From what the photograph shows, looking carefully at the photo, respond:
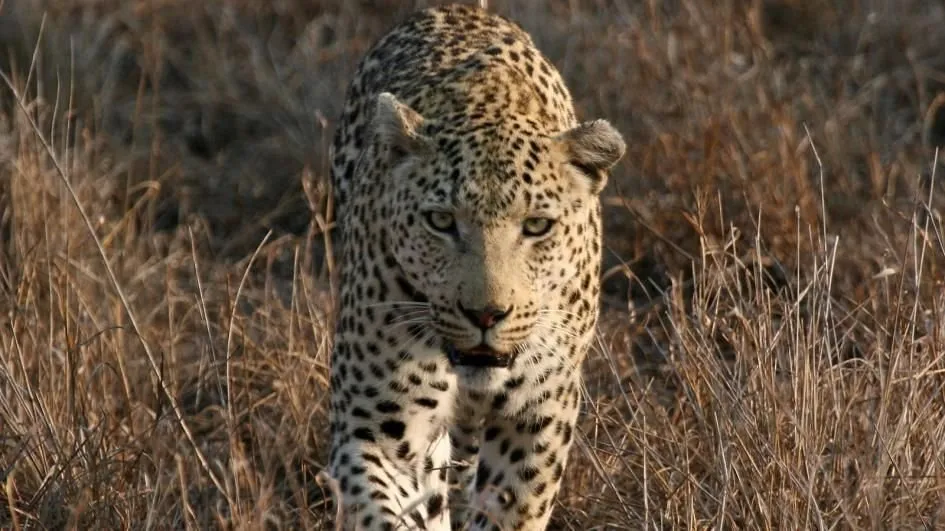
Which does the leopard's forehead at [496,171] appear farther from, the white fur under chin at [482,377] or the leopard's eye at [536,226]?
the white fur under chin at [482,377]

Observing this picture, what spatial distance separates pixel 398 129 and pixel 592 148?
0.49 metres

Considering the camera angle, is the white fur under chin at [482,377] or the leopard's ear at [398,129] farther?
the leopard's ear at [398,129]

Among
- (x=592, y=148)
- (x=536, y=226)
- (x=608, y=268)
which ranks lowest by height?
(x=608, y=268)

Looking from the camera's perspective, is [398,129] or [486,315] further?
[398,129]

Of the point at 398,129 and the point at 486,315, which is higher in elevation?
Result: the point at 398,129

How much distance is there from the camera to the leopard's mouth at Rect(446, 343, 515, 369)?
4762mm

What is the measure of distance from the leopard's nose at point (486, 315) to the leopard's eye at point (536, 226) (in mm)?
232

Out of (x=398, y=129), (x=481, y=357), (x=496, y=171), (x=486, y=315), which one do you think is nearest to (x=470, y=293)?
(x=486, y=315)

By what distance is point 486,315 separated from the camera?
15.4 feet

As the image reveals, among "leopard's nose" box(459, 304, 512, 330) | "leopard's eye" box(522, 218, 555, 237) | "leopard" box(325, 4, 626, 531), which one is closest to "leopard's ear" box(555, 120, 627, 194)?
"leopard" box(325, 4, 626, 531)

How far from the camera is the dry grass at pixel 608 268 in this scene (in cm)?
477

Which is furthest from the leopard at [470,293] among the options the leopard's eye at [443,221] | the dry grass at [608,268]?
the dry grass at [608,268]

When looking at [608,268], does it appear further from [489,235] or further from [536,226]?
[489,235]

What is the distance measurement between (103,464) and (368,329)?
75 centimetres
